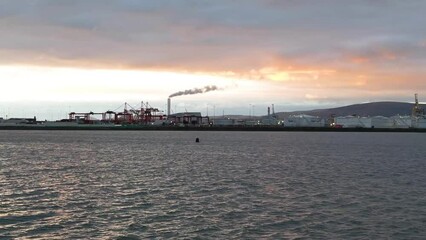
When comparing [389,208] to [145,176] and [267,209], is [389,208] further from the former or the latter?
[145,176]

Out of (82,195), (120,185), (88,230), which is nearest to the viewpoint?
(88,230)

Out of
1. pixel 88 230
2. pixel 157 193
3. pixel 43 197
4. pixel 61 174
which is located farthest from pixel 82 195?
pixel 61 174

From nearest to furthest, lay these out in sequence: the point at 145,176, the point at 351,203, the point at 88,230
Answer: the point at 88,230, the point at 351,203, the point at 145,176

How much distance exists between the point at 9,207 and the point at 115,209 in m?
4.67

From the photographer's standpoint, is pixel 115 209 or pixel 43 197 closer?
pixel 115 209

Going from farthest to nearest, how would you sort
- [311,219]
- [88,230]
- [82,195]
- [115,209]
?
[82,195] → [115,209] → [311,219] → [88,230]

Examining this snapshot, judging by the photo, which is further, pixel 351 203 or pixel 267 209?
pixel 351 203

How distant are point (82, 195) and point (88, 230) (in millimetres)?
9199

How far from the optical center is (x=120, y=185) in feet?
105

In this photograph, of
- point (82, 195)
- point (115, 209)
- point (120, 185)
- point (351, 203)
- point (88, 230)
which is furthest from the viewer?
point (120, 185)

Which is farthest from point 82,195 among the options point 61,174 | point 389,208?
point 389,208

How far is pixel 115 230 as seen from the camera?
1869 cm

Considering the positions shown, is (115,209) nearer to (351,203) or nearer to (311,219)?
(311,219)

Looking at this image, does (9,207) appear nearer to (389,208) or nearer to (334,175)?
(389,208)
